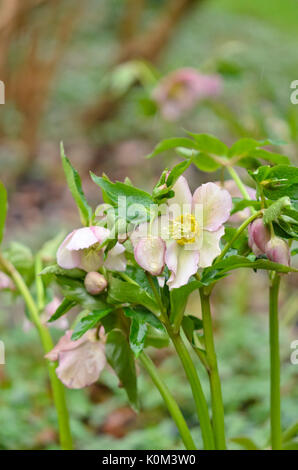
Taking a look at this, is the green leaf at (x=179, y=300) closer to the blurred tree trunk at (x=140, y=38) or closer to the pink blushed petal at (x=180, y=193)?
the pink blushed petal at (x=180, y=193)

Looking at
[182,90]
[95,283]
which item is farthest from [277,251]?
[182,90]

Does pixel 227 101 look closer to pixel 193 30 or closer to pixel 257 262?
pixel 193 30

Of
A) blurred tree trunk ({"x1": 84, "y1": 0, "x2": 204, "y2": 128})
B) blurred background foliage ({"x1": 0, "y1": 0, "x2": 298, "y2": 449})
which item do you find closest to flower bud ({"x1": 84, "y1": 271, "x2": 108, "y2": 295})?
blurred background foliage ({"x1": 0, "y1": 0, "x2": 298, "y2": 449})

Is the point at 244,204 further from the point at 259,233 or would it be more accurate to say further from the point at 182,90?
the point at 182,90

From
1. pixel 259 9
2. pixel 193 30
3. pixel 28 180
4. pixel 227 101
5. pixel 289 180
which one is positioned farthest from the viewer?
pixel 259 9

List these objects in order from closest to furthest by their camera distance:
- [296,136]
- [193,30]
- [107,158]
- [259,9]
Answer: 1. [296,136]
2. [107,158]
3. [193,30]
4. [259,9]

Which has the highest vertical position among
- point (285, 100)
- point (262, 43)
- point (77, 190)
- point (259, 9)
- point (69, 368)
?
point (259, 9)

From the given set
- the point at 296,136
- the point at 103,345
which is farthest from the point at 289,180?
the point at 296,136
